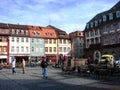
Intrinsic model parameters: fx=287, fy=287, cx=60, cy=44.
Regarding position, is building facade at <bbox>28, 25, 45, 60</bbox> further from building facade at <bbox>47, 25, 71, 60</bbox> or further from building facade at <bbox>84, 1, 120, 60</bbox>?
building facade at <bbox>84, 1, 120, 60</bbox>

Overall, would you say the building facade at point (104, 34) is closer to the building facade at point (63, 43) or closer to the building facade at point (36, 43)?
the building facade at point (63, 43)

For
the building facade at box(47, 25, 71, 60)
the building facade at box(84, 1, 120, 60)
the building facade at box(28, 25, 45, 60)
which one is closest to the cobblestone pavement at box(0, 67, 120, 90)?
the building facade at box(84, 1, 120, 60)

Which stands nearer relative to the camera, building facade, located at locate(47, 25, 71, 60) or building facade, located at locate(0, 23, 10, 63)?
building facade, located at locate(0, 23, 10, 63)

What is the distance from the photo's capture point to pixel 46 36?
3511 inches

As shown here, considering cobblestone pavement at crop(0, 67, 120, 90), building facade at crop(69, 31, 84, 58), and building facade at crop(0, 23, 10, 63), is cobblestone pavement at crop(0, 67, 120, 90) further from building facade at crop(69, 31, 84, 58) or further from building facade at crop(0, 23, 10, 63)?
building facade at crop(69, 31, 84, 58)

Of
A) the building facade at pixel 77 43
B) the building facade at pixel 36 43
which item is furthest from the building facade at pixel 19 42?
the building facade at pixel 77 43

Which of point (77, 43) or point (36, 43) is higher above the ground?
point (77, 43)

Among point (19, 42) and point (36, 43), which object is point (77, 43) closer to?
point (36, 43)

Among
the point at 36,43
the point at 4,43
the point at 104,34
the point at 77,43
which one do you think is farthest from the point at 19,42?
the point at 104,34

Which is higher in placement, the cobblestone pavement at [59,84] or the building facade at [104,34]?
the building facade at [104,34]

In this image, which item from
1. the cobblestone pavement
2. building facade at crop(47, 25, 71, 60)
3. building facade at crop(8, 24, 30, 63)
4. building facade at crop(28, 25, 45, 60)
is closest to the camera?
the cobblestone pavement

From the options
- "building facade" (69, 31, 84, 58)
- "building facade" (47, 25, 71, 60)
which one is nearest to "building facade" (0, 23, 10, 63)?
"building facade" (47, 25, 71, 60)

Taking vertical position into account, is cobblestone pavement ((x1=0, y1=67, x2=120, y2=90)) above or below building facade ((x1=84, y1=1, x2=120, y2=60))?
below

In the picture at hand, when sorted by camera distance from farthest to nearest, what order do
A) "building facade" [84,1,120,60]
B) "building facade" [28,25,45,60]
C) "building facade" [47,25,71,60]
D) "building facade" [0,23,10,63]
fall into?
1. "building facade" [47,25,71,60]
2. "building facade" [28,25,45,60]
3. "building facade" [0,23,10,63]
4. "building facade" [84,1,120,60]
